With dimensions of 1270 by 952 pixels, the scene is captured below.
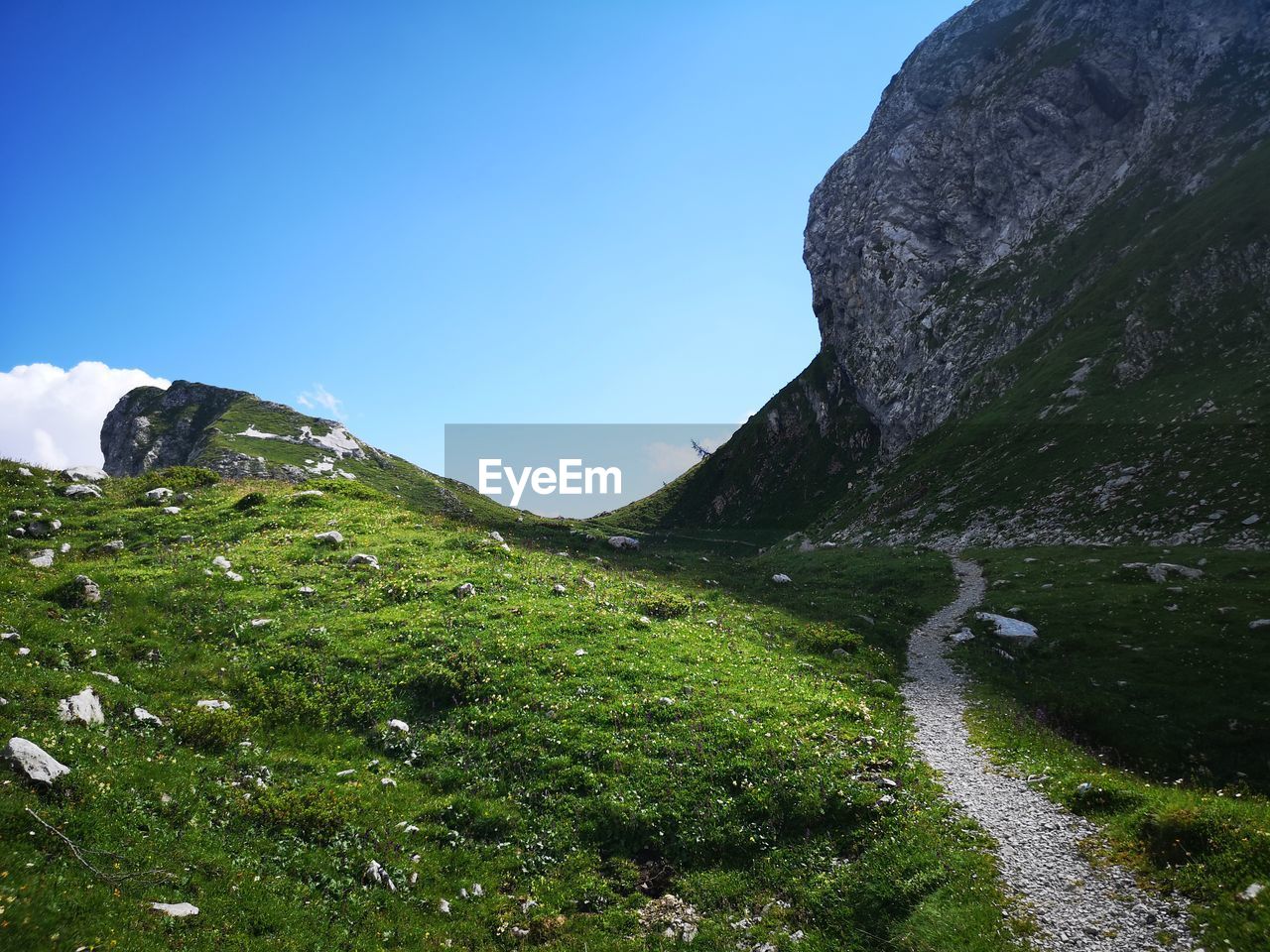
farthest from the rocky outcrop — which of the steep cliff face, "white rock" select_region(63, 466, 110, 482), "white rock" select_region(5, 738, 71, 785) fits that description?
the steep cliff face

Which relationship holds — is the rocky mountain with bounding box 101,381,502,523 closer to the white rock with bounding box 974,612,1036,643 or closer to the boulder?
the white rock with bounding box 974,612,1036,643

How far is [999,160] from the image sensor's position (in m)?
113

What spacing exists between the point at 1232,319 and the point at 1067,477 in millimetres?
26246

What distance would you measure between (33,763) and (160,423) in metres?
182

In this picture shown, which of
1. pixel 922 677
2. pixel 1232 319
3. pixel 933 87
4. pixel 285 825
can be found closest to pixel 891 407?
pixel 1232 319

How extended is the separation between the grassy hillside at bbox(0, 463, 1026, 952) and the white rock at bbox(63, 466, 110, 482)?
51.6ft

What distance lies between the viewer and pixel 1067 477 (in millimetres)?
51906

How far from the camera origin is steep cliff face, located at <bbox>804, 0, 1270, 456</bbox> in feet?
290

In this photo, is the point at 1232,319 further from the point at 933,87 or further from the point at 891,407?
the point at 933,87

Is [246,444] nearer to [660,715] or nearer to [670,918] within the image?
[660,715]

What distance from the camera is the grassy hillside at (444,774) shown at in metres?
10.8

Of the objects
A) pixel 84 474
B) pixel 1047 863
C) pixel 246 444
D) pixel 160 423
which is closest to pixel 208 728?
pixel 1047 863

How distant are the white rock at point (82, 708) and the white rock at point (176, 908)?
6620 millimetres

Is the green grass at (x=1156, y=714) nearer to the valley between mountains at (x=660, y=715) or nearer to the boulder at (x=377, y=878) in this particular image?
the valley between mountains at (x=660, y=715)
